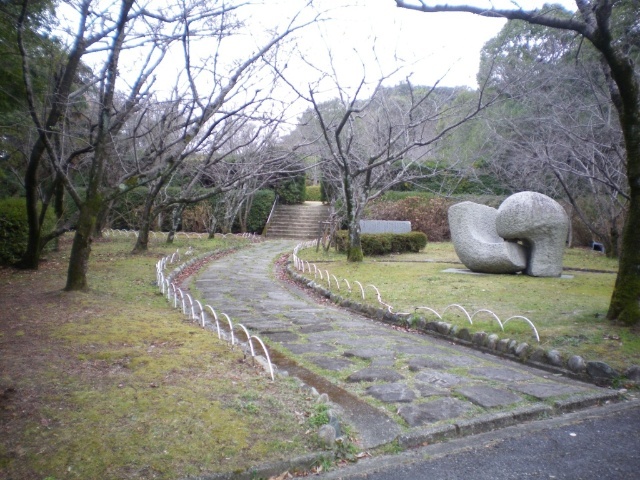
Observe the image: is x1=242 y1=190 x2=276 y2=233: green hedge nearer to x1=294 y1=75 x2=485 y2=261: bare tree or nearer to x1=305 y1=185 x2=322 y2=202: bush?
x1=294 y1=75 x2=485 y2=261: bare tree

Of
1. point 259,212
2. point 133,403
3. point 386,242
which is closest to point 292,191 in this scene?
point 259,212

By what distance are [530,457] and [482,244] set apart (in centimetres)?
931

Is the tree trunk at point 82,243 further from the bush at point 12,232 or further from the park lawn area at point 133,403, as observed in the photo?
the bush at point 12,232

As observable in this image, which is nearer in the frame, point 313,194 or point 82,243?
point 82,243

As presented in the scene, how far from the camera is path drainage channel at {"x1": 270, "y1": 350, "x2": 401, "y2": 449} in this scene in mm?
3638

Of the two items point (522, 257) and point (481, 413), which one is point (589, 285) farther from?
point (481, 413)

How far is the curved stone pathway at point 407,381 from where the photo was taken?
3919 mm

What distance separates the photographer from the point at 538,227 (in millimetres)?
11523

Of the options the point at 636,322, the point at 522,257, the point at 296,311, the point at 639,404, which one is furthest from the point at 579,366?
the point at 522,257

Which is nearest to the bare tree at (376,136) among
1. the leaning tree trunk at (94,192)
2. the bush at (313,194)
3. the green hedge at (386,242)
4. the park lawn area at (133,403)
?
the green hedge at (386,242)

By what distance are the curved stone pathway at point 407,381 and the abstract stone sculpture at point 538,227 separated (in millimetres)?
5435

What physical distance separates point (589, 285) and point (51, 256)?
1339 cm

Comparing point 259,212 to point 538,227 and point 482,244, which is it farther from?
point 538,227

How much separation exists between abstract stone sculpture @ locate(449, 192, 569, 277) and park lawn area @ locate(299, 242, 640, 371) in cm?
46
